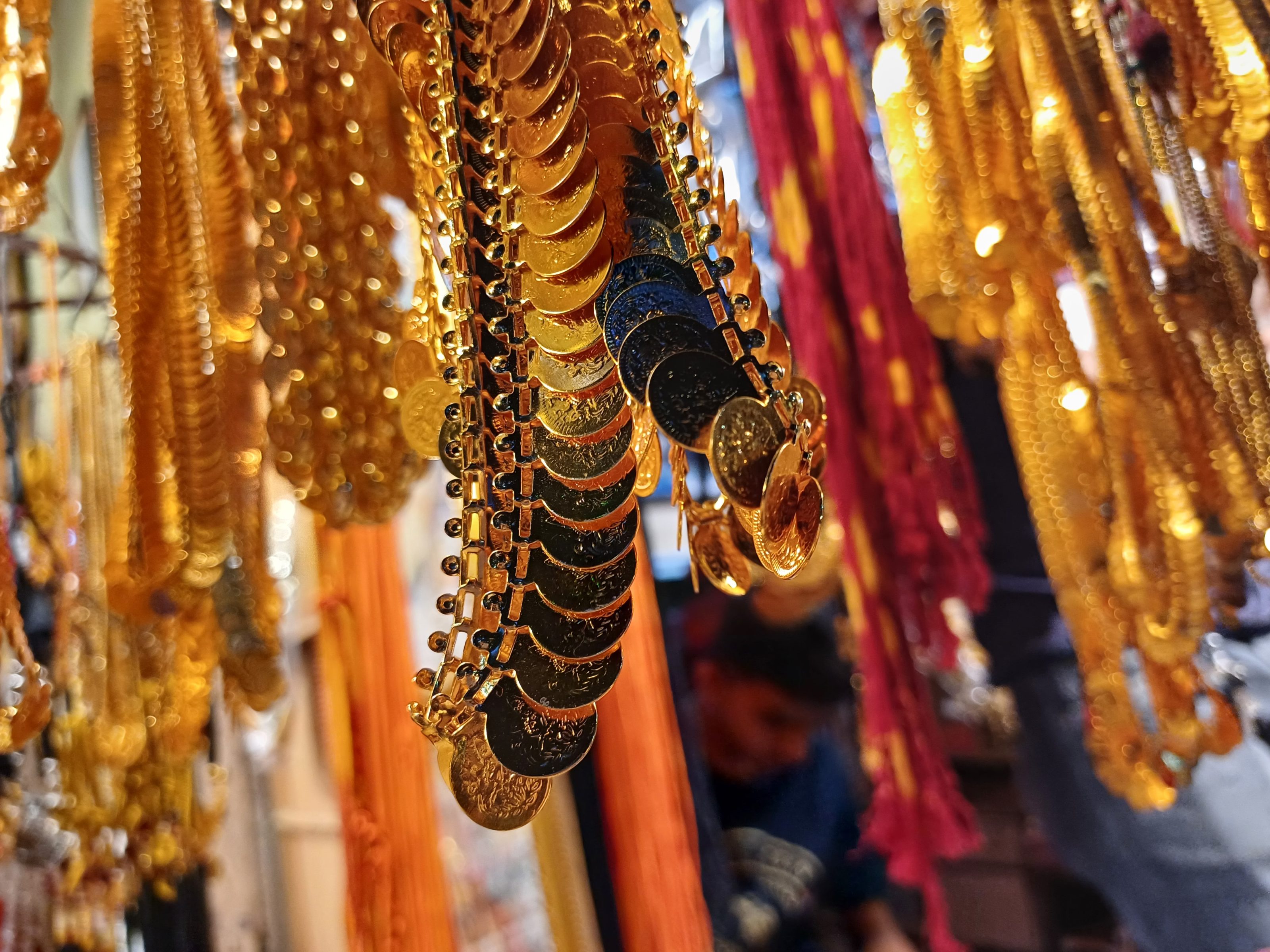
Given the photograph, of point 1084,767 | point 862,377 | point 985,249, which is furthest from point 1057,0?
point 1084,767

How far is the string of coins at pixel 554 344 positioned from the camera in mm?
342

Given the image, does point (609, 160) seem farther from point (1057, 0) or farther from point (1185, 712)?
point (1185, 712)

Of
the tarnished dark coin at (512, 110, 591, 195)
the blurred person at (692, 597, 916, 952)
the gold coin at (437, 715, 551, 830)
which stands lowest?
the blurred person at (692, 597, 916, 952)

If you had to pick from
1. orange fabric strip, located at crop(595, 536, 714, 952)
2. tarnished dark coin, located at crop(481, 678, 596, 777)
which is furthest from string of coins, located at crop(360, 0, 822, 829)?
orange fabric strip, located at crop(595, 536, 714, 952)

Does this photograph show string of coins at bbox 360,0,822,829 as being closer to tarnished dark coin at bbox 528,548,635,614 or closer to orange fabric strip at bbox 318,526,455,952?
tarnished dark coin at bbox 528,548,635,614

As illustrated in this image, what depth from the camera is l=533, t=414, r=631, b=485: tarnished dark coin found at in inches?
14.6

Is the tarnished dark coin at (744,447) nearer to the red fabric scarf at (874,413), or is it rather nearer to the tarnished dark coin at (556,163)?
the tarnished dark coin at (556,163)

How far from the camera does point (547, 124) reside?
37 centimetres

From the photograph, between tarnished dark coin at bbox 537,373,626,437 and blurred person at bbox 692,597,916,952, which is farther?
blurred person at bbox 692,597,916,952

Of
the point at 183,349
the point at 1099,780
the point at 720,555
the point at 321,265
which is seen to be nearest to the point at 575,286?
the point at 720,555

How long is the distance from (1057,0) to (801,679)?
2.16 feet

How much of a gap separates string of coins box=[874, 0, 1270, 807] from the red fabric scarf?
0.05 meters

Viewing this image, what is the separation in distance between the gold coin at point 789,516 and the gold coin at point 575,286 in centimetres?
10

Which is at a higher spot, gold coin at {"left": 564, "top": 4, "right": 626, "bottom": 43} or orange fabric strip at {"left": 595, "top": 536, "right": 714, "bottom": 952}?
gold coin at {"left": 564, "top": 4, "right": 626, "bottom": 43}
